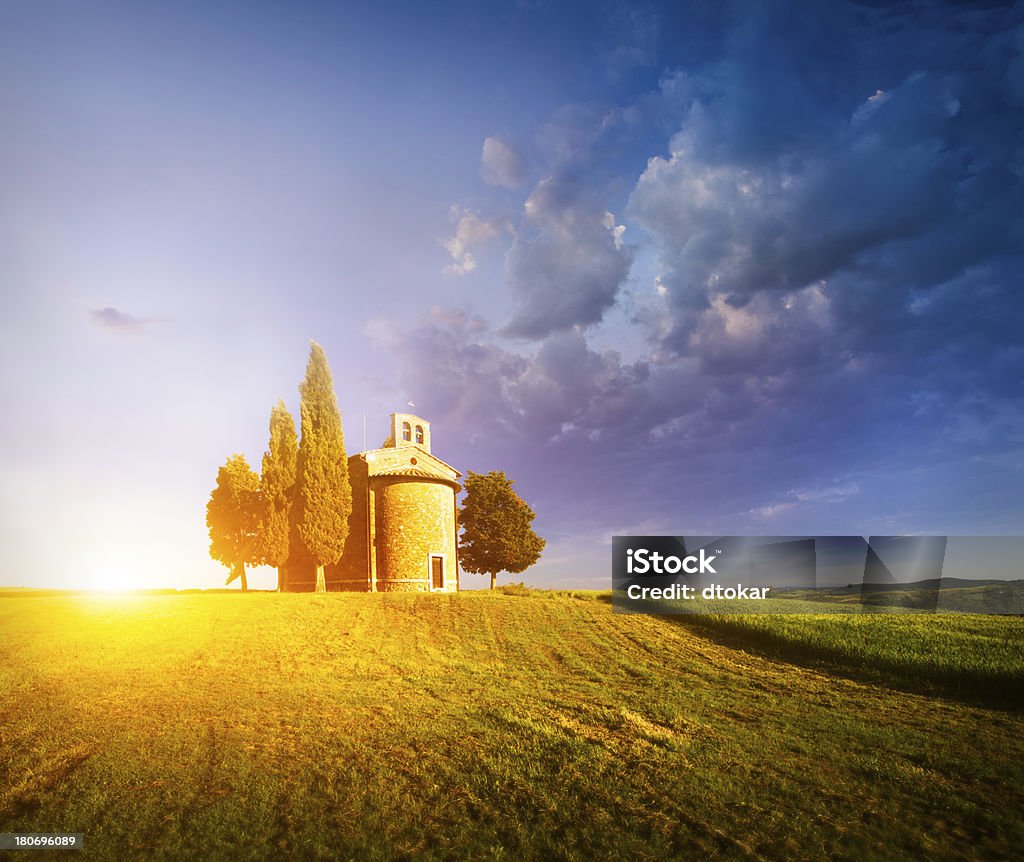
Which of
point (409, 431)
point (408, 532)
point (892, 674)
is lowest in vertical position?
point (892, 674)

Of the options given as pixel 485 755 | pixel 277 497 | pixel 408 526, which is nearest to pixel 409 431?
pixel 408 526

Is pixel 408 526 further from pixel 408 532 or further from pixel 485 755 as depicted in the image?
pixel 485 755

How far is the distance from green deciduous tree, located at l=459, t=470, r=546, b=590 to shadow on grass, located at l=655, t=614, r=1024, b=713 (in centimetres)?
2575

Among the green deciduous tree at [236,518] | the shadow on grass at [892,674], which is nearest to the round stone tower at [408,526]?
the green deciduous tree at [236,518]

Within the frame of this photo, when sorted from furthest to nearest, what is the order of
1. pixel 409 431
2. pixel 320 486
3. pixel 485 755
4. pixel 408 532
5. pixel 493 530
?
1. pixel 493 530
2. pixel 409 431
3. pixel 408 532
4. pixel 320 486
5. pixel 485 755

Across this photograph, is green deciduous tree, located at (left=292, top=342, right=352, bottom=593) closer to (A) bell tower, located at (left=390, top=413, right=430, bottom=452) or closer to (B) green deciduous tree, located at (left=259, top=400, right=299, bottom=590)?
(B) green deciduous tree, located at (left=259, top=400, right=299, bottom=590)

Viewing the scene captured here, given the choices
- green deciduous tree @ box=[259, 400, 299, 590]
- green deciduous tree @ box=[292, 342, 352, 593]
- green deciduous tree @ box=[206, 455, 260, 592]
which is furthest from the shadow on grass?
green deciduous tree @ box=[206, 455, 260, 592]

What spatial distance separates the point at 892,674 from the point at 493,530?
3442 cm

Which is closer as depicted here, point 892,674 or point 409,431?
point 892,674

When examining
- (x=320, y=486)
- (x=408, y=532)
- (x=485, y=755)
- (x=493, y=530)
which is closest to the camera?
(x=485, y=755)

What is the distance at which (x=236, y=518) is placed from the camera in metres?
41.3

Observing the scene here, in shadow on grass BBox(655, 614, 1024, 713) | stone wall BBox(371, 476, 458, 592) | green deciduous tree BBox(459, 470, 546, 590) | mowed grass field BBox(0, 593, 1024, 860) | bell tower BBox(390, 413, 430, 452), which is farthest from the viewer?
green deciduous tree BBox(459, 470, 546, 590)

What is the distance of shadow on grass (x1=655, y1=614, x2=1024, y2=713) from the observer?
54.1 feet

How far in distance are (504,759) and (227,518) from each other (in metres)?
36.2
